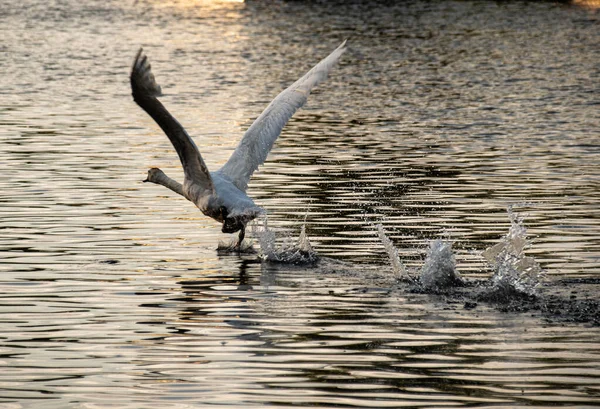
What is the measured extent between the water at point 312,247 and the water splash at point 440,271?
0.79 feet

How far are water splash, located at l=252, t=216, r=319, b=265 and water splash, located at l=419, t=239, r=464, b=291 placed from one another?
177cm

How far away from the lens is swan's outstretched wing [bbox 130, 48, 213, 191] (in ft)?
43.0

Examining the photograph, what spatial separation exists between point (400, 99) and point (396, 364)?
23489mm

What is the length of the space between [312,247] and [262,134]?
1675mm

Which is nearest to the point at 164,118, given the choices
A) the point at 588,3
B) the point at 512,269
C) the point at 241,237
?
the point at 241,237

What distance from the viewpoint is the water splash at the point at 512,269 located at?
13125 millimetres

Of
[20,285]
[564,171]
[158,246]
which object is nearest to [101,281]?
[20,285]

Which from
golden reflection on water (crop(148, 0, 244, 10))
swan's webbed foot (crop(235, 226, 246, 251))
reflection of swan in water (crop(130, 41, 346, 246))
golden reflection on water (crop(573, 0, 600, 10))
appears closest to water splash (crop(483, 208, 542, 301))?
reflection of swan in water (crop(130, 41, 346, 246))

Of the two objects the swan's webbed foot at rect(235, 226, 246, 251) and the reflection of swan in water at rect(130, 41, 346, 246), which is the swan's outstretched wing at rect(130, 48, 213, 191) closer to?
the reflection of swan in water at rect(130, 41, 346, 246)

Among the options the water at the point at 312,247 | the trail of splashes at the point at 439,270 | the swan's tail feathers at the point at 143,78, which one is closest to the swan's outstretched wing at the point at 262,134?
the water at the point at 312,247

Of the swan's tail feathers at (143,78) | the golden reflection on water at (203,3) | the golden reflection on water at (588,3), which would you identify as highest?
the swan's tail feathers at (143,78)

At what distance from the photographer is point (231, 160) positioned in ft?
53.5

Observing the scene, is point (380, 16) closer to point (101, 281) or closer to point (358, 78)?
point (358, 78)

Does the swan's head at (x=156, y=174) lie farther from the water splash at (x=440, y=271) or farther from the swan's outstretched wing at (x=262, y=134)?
the water splash at (x=440, y=271)
